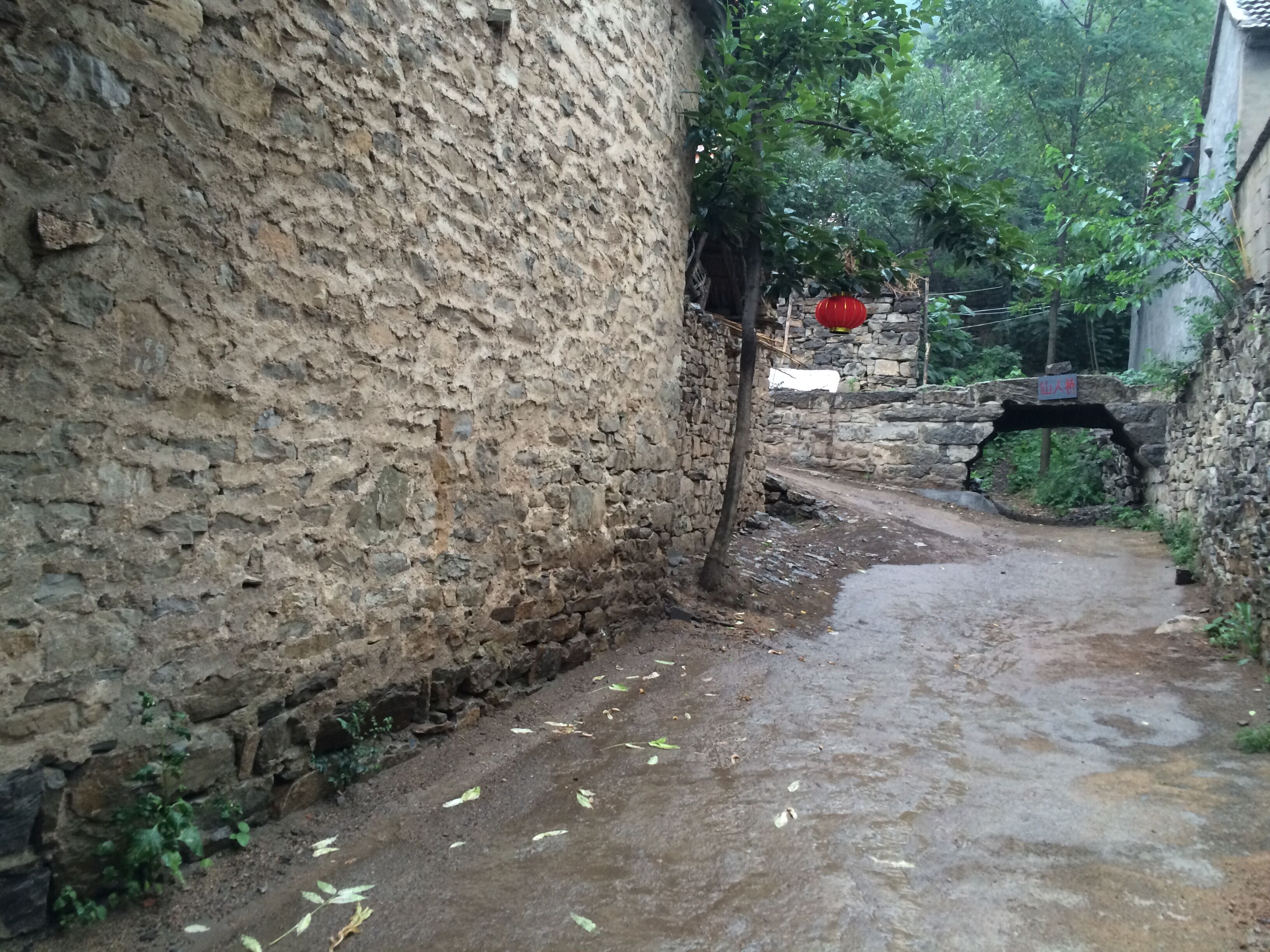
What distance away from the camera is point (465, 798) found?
319 centimetres

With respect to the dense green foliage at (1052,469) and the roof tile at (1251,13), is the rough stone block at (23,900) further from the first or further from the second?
the dense green foliage at (1052,469)

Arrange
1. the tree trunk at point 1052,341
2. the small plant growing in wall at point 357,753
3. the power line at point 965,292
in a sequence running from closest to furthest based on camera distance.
Result: 1. the small plant growing in wall at point 357,753
2. the tree trunk at point 1052,341
3. the power line at point 965,292

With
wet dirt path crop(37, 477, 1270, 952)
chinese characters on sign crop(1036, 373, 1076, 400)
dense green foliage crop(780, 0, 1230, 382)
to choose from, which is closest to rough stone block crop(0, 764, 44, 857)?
wet dirt path crop(37, 477, 1270, 952)

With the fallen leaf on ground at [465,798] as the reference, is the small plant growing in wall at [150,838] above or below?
above

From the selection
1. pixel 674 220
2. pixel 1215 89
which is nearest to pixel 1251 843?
pixel 674 220

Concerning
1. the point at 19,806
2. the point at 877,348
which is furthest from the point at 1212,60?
the point at 19,806

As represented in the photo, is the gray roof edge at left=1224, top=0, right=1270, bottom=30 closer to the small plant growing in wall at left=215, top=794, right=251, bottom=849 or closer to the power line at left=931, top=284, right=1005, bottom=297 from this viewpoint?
the power line at left=931, top=284, right=1005, bottom=297

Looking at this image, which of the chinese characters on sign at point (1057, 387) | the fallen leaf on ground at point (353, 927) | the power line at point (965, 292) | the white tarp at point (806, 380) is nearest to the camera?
the fallen leaf on ground at point (353, 927)

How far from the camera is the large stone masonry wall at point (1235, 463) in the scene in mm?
5336

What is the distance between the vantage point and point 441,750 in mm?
3516

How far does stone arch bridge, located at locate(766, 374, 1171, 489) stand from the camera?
513 inches

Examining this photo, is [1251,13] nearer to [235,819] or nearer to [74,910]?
[235,819]

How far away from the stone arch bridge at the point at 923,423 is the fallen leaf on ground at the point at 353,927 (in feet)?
38.6

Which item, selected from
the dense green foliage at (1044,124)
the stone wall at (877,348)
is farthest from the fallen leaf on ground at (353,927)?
the dense green foliage at (1044,124)
